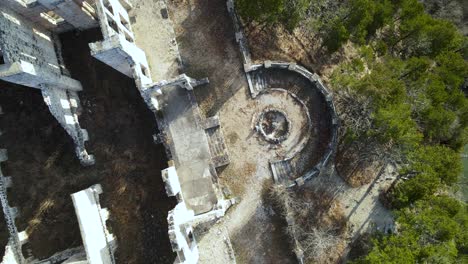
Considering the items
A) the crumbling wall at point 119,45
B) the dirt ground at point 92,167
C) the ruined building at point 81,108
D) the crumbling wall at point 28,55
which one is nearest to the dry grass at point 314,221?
the ruined building at point 81,108

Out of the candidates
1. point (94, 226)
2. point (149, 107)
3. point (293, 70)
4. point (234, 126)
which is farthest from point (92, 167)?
point (293, 70)

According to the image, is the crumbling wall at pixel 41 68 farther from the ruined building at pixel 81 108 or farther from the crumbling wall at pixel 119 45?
the crumbling wall at pixel 119 45

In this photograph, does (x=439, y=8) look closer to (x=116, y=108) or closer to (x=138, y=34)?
(x=138, y=34)

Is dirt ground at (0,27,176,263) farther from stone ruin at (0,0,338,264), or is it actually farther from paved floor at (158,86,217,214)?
paved floor at (158,86,217,214)

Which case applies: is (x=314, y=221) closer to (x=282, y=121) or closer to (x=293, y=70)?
(x=282, y=121)

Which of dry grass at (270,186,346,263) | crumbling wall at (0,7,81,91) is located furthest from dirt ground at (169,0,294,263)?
crumbling wall at (0,7,81,91)

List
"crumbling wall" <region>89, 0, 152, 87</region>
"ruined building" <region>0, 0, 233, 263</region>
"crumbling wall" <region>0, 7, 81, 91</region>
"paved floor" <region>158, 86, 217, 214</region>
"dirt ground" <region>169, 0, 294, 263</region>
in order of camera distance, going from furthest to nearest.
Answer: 1. "dirt ground" <region>169, 0, 294, 263</region>
2. "paved floor" <region>158, 86, 217, 214</region>
3. "ruined building" <region>0, 0, 233, 263</region>
4. "crumbling wall" <region>89, 0, 152, 87</region>
5. "crumbling wall" <region>0, 7, 81, 91</region>

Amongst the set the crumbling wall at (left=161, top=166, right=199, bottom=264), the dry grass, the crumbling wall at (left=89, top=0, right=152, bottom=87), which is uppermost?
the crumbling wall at (left=89, top=0, right=152, bottom=87)
